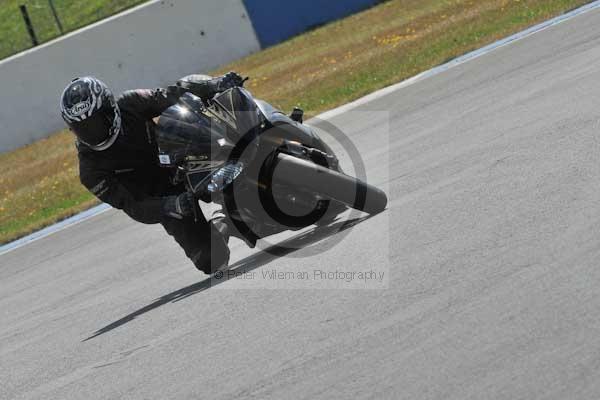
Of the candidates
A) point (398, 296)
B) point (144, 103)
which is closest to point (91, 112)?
point (144, 103)

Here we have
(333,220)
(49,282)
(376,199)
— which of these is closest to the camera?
(376,199)

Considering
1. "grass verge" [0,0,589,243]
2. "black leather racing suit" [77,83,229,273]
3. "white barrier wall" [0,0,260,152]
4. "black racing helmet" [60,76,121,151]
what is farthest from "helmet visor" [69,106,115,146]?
"white barrier wall" [0,0,260,152]

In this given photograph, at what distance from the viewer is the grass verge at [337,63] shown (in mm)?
14820

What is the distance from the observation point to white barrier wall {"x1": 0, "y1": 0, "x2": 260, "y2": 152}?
2128 centimetres

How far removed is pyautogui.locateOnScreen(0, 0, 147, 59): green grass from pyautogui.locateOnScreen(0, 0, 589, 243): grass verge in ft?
7.64

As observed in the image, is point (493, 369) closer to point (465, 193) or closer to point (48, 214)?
point (465, 193)

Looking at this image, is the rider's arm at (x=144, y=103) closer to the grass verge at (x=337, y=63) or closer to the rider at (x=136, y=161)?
the rider at (x=136, y=161)

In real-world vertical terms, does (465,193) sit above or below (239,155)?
below

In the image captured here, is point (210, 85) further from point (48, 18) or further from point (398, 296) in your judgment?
point (48, 18)

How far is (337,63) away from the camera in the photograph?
1844cm

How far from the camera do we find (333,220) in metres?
7.42

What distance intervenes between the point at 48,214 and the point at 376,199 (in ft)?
26.3

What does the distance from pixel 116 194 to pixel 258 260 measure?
1.11 meters

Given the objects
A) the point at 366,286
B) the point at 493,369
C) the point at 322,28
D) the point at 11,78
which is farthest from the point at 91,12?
the point at 493,369
